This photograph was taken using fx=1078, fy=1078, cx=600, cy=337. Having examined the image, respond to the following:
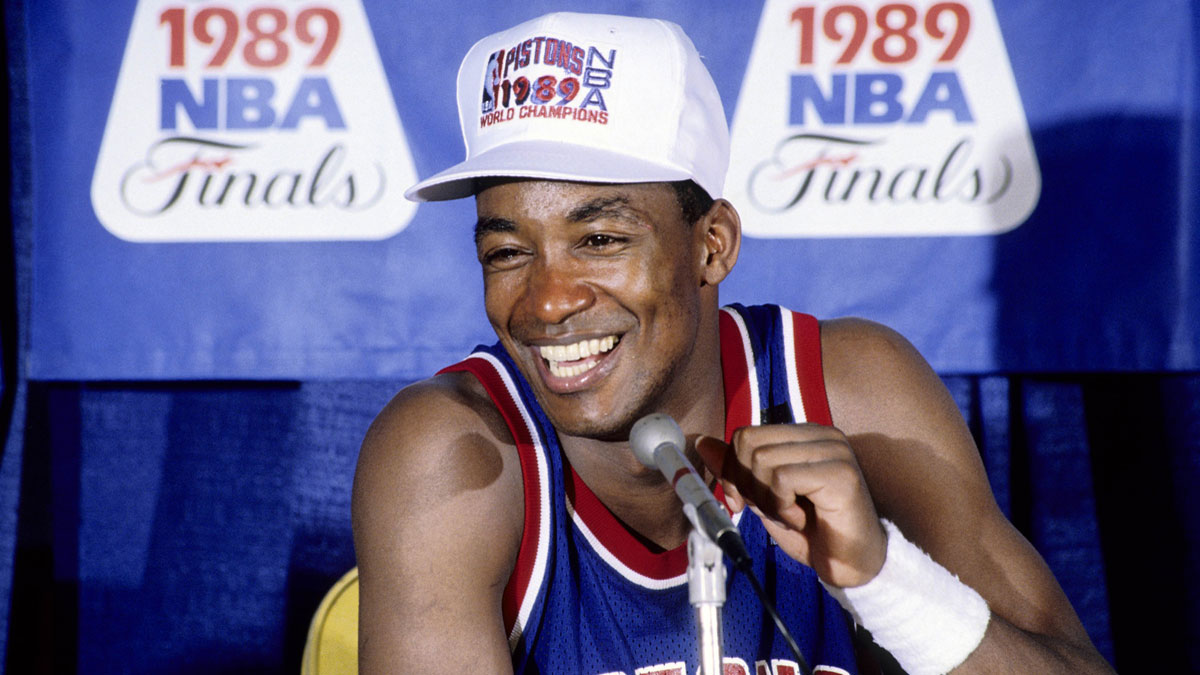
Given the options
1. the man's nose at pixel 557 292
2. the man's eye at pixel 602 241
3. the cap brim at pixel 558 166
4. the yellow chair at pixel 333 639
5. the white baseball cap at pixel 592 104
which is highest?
the white baseball cap at pixel 592 104

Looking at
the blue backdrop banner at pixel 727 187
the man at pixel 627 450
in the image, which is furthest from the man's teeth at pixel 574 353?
the blue backdrop banner at pixel 727 187

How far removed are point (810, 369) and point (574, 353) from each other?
40cm

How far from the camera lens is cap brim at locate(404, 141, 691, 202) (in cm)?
126

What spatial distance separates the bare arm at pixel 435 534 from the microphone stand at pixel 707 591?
1.78 ft

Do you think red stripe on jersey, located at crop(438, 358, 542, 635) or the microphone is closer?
the microphone

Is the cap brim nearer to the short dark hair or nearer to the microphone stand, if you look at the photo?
the short dark hair

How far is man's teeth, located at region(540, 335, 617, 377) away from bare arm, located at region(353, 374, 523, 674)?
0.44ft

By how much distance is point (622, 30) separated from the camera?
1.37 meters

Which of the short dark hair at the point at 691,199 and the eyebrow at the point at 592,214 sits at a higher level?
the short dark hair at the point at 691,199

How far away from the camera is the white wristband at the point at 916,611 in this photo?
1.18m

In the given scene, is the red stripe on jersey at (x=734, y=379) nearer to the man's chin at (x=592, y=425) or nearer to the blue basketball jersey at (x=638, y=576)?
the blue basketball jersey at (x=638, y=576)

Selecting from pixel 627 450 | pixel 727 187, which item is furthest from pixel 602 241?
pixel 727 187

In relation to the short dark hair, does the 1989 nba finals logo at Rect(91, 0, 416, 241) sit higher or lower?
higher

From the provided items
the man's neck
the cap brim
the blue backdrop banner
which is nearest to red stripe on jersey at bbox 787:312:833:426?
the man's neck
